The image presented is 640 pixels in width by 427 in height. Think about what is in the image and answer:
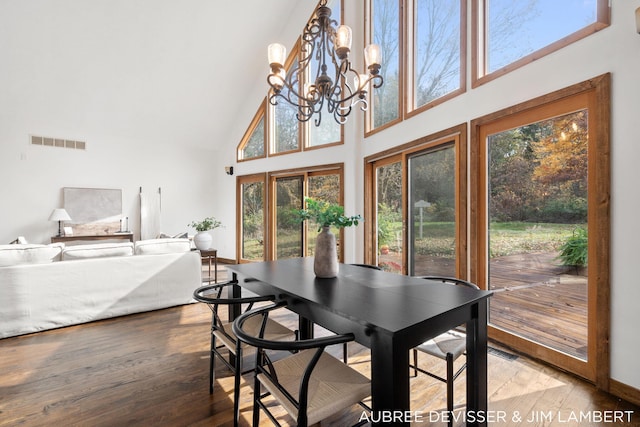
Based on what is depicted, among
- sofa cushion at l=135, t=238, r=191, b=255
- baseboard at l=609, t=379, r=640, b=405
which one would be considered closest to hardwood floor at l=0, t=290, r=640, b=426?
baseboard at l=609, t=379, r=640, b=405

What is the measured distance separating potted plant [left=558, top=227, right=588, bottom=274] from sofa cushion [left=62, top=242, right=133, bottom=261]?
4217 millimetres

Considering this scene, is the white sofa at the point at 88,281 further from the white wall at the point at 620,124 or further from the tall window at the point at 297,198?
the white wall at the point at 620,124

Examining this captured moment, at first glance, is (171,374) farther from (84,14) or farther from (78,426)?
(84,14)

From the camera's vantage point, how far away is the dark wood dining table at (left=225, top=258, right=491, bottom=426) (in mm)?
1124

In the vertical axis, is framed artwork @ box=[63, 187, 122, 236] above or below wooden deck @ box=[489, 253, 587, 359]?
above

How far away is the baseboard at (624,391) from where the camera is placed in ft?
5.92

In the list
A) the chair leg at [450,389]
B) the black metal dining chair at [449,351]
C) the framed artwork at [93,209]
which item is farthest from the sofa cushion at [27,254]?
the chair leg at [450,389]

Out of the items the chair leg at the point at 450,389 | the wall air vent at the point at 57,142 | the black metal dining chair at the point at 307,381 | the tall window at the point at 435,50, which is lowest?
the chair leg at the point at 450,389

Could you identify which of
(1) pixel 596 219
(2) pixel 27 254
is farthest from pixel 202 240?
(1) pixel 596 219

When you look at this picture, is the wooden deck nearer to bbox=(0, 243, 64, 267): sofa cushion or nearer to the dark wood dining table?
the dark wood dining table

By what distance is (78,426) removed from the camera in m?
1.69

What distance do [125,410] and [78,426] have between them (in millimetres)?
223

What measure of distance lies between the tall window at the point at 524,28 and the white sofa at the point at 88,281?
12.6 feet

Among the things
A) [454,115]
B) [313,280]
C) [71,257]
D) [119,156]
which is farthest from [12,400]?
[119,156]
